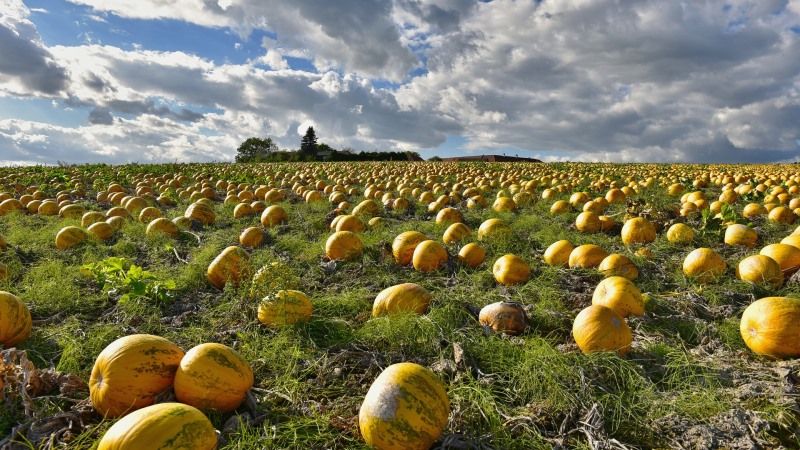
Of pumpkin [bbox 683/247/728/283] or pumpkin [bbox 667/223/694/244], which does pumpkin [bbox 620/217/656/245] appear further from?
pumpkin [bbox 683/247/728/283]

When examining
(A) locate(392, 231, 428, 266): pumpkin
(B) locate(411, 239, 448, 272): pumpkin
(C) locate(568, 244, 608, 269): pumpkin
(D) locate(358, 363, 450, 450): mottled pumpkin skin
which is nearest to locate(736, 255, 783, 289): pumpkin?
(C) locate(568, 244, 608, 269): pumpkin

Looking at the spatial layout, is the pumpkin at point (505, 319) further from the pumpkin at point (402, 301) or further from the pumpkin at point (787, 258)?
the pumpkin at point (787, 258)

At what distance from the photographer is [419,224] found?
7.79 meters

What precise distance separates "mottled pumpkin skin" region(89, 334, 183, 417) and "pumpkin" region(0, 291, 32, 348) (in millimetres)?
1315

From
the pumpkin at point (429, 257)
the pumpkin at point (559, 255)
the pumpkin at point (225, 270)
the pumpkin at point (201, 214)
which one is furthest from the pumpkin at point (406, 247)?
the pumpkin at point (201, 214)

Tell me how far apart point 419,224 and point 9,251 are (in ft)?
18.4

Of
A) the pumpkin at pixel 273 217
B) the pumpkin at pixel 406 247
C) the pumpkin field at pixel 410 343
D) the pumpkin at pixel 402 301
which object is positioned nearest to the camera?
the pumpkin field at pixel 410 343

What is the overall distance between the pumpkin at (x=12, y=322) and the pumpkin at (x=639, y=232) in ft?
20.8

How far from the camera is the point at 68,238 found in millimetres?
6668

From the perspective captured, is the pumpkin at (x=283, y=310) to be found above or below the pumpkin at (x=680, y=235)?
below

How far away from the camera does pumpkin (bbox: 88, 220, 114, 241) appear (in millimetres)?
7168

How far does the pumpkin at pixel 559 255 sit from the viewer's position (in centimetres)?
534

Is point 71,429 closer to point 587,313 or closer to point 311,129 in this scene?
point 587,313

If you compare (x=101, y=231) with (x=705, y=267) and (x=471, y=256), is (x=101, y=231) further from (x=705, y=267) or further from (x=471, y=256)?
(x=705, y=267)
